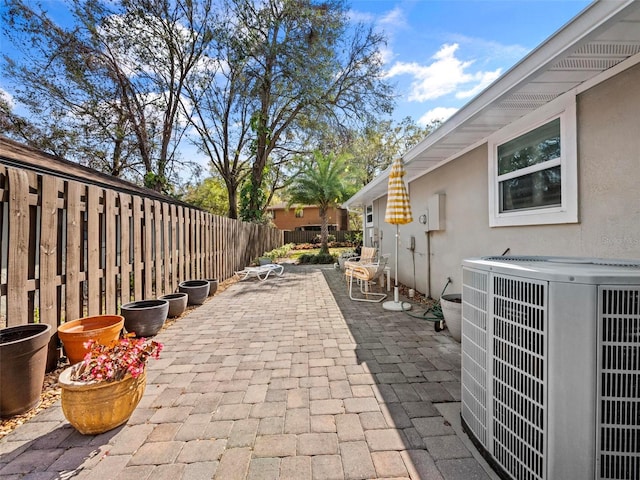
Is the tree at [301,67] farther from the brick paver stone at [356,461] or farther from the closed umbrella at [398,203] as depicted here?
the brick paver stone at [356,461]

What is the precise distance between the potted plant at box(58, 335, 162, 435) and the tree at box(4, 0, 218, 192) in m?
12.6

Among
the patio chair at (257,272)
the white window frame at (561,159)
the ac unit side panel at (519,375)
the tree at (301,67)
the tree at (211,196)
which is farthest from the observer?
the tree at (211,196)

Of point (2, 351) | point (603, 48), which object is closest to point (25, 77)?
point (2, 351)

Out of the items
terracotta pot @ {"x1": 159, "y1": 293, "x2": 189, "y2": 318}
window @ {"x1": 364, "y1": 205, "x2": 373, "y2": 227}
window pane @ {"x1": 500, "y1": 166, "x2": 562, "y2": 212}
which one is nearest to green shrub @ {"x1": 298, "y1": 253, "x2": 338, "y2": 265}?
window @ {"x1": 364, "y1": 205, "x2": 373, "y2": 227}

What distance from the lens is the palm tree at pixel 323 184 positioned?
15.2 metres

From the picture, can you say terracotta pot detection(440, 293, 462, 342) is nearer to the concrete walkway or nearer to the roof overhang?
the concrete walkway

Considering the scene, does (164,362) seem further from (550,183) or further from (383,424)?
(550,183)

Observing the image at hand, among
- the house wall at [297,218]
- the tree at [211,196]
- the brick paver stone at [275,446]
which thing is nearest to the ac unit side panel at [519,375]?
the brick paver stone at [275,446]

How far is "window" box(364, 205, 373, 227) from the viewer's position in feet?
37.7

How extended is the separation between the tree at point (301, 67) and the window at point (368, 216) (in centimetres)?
520

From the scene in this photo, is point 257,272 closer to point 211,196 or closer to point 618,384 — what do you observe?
point 618,384

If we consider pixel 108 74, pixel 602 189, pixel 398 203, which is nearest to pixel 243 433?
pixel 602 189

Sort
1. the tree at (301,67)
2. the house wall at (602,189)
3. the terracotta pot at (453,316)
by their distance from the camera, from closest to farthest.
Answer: the house wall at (602,189) < the terracotta pot at (453,316) < the tree at (301,67)

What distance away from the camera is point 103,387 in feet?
6.59
